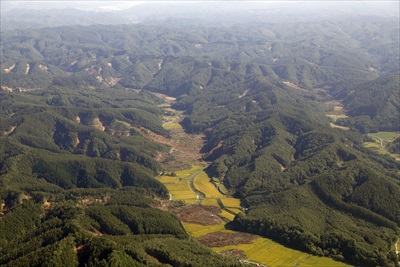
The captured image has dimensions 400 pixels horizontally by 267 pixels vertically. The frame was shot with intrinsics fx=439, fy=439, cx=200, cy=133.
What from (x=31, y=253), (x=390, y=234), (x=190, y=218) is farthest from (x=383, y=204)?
(x=31, y=253)

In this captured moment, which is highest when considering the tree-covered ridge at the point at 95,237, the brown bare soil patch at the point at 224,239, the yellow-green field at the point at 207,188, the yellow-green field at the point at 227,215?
the tree-covered ridge at the point at 95,237

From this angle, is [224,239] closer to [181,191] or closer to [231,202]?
[231,202]

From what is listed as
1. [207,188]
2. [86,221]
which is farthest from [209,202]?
[86,221]

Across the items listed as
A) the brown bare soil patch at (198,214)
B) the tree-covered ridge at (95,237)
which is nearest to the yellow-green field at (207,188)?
the brown bare soil patch at (198,214)

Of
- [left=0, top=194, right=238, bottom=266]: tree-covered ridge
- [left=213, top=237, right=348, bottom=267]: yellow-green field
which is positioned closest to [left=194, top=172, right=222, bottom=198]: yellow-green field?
[left=0, top=194, right=238, bottom=266]: tree-covered ridge

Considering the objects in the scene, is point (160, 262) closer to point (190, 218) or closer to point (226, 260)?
point (226, 260)

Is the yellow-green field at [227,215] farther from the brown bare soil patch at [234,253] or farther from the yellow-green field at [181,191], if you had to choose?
the brown bare soil patch at [234,253]
